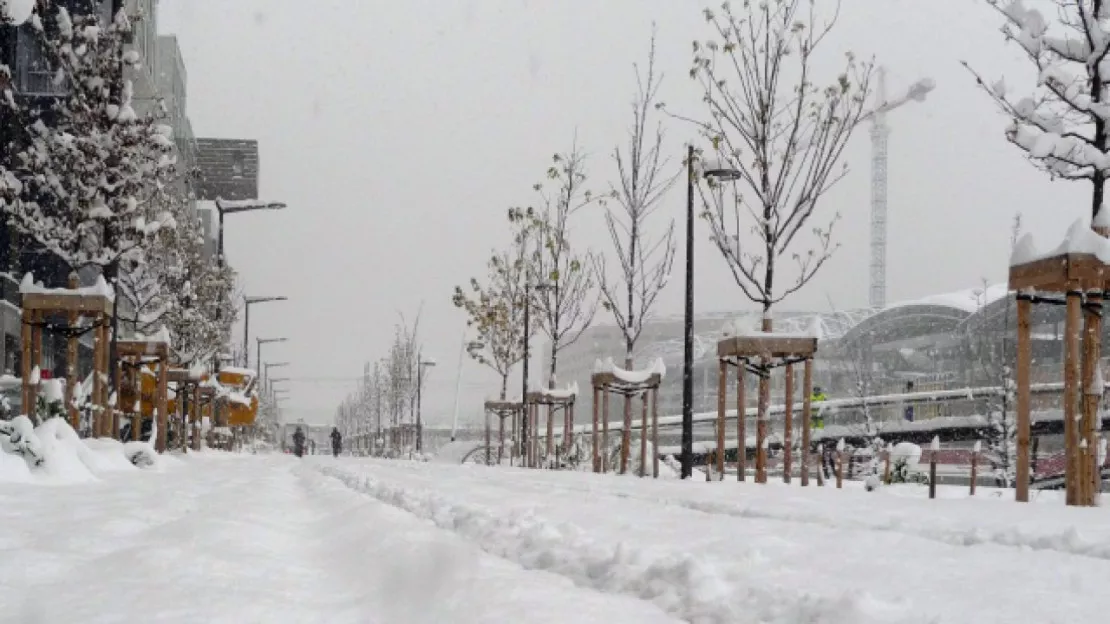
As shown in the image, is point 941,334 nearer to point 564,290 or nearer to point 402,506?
point 564,290

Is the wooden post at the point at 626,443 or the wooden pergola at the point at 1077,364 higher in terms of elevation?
the wooden pergola at the point at 1077,364

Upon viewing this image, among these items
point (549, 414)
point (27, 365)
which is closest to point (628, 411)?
point (549, 414)

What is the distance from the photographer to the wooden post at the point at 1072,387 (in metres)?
8.93

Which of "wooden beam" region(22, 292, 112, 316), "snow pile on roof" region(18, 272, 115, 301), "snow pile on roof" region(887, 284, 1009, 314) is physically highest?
"snow pile on roof" region(887, 284, 1009, 314)

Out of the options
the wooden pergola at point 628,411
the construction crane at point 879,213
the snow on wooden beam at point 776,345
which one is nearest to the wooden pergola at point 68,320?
the snow on wooden beam at point 776,345

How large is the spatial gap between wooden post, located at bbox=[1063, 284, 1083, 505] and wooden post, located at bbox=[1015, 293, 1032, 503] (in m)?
0.32

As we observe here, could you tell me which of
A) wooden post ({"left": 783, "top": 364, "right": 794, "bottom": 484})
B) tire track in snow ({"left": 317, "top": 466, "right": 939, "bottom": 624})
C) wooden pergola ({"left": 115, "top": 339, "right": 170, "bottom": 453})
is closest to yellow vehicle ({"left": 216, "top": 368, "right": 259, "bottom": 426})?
wooden pergola ({"left": 115, "top": 339, "right": 170, "bottom": 453})

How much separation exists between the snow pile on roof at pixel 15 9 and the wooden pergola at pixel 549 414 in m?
17.9

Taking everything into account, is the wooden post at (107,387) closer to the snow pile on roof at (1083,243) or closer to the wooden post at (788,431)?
the wooden post at (788,431)

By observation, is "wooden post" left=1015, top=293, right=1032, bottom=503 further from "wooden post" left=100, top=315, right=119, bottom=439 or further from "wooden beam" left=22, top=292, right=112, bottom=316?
"wooden post" left=100, top=315, right=119, bottom=439

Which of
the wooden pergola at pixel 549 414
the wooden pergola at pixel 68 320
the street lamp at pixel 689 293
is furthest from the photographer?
the wooden pergola at pixel 549 414

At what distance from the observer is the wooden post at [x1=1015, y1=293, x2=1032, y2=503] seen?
368 inches

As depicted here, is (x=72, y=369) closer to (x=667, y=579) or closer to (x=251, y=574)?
(x=251, y=574)

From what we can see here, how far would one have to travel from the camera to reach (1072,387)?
29.5 feet
